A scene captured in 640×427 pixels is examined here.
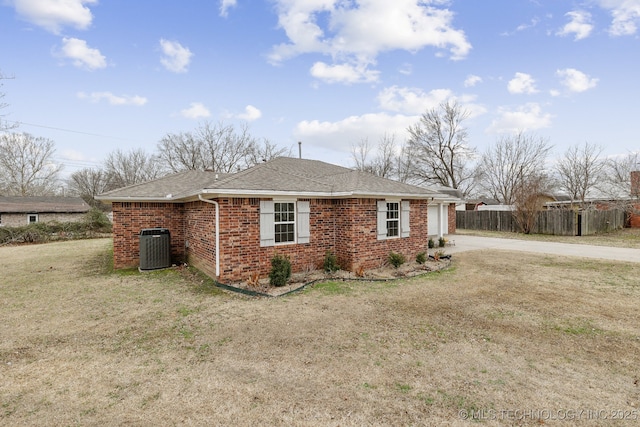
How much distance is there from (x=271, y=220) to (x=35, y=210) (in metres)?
29.2

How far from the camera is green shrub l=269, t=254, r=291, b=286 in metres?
7.45

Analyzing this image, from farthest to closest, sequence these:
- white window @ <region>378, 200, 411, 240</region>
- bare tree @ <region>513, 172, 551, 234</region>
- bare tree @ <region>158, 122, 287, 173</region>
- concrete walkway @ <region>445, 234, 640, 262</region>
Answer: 1. bare tree @ <region>158, 122, 287, 173</region>
2. bare tree @ <region>513, 172, 551, 234</region>
3. concrete walkway @ <region>445, 234, 640, 262</region>
4. white window @ <region>378, 200, 411, 240</region>

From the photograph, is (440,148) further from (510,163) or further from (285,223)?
(285,223)

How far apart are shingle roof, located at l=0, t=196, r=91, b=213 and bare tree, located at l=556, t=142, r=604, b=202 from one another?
48.2 meters

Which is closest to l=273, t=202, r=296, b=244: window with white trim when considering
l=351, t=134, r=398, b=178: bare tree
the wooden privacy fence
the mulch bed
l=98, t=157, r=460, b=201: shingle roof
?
l=98, t=157, r=460, b=201: shingle roof

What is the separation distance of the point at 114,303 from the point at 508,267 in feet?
36.0

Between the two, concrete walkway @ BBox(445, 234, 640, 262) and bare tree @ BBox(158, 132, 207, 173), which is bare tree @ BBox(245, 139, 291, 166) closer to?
bare tree @ BBox(158, 132, 207, 173)

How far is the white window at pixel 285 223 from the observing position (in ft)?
26.6

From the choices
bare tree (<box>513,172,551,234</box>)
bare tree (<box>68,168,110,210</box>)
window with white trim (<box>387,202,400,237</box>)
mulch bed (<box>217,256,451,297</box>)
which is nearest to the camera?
mulch bed (<box>217,256,451,297</box>)

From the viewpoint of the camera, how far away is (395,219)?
9.97m

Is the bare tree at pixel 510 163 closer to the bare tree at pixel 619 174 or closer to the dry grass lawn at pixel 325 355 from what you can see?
the bare tree at pixel 619 174

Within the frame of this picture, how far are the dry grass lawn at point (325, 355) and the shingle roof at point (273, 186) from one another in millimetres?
2546

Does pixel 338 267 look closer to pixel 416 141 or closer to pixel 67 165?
pixel 416 141

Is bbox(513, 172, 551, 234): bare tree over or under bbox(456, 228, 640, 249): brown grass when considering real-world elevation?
over
